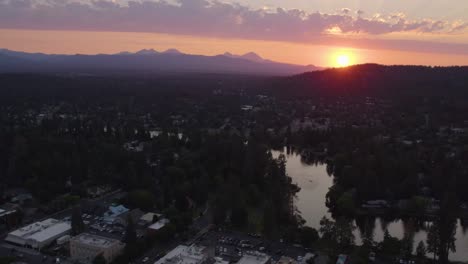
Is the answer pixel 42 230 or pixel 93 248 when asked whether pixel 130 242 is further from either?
pixel 42 230

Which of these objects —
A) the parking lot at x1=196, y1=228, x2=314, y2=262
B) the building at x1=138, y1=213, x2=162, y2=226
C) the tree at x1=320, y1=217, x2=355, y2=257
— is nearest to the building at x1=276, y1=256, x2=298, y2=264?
the parking lot at x1=196, y1=228, x2=314, y2=262

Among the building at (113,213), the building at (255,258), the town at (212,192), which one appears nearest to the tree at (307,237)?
the town at (212,192)

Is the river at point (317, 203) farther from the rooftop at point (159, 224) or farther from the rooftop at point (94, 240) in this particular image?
the rooftop at point (94, 240)

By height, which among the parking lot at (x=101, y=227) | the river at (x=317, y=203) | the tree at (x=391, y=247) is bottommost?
the river at (x=317, y=203)

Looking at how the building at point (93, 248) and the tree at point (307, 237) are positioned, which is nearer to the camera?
the building at point (93, 248)

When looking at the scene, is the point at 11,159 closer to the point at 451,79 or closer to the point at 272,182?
the point at 272,182

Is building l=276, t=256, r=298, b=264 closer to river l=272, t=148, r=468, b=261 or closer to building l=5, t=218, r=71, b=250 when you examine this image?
river l=272, t=148, r=468, b=261

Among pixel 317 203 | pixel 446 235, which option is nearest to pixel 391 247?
pixel 446 235

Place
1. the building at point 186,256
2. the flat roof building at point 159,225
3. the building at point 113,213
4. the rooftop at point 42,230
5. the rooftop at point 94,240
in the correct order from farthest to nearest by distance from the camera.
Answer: the building at point 113,213
the flat roof building at point 159,225
the rooftop at point 42,230
the rooftop at point 94,240
the building at point 186,256
